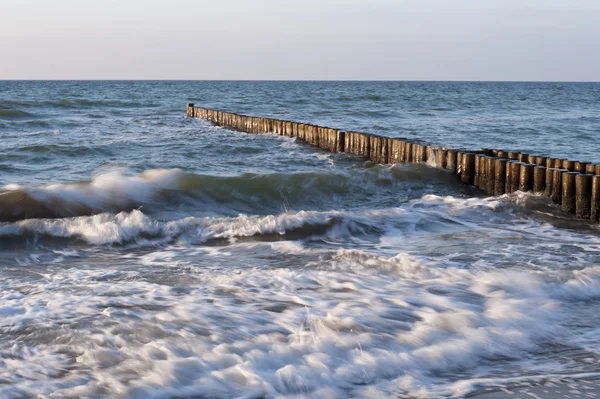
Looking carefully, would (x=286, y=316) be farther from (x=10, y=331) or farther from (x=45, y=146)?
(x=45, y=146)

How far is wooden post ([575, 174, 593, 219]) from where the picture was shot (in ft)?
28.4

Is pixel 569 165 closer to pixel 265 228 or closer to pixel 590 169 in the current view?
pixel 590 169

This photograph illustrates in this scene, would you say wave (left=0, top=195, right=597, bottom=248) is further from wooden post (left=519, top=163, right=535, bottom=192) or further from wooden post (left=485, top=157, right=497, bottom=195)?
wooden post (left=485, top=157, right=497, bottom=195)

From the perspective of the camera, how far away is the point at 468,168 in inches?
452

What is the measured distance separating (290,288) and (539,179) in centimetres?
522

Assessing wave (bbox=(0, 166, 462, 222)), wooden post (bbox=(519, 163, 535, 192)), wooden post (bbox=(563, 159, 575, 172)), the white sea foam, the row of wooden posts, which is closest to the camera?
the white sea foam

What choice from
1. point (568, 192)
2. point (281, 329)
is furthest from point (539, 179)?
point (281, 329)

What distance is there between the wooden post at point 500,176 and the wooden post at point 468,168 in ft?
2.52

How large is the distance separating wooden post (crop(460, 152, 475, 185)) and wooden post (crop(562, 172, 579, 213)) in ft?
7.89

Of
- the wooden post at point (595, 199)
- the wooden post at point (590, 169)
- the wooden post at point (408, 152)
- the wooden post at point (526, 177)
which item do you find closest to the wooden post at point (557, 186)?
the wooden post at point (526, 177)

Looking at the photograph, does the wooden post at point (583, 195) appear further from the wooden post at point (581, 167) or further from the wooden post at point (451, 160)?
the wooden post at point (451, 160)

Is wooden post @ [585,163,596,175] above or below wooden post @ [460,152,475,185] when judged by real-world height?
above

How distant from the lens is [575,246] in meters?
7.36

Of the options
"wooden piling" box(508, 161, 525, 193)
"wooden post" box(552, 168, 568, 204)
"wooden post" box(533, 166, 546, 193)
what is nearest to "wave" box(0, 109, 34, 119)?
"wooden piling" box(508, 161, 525, 193)
